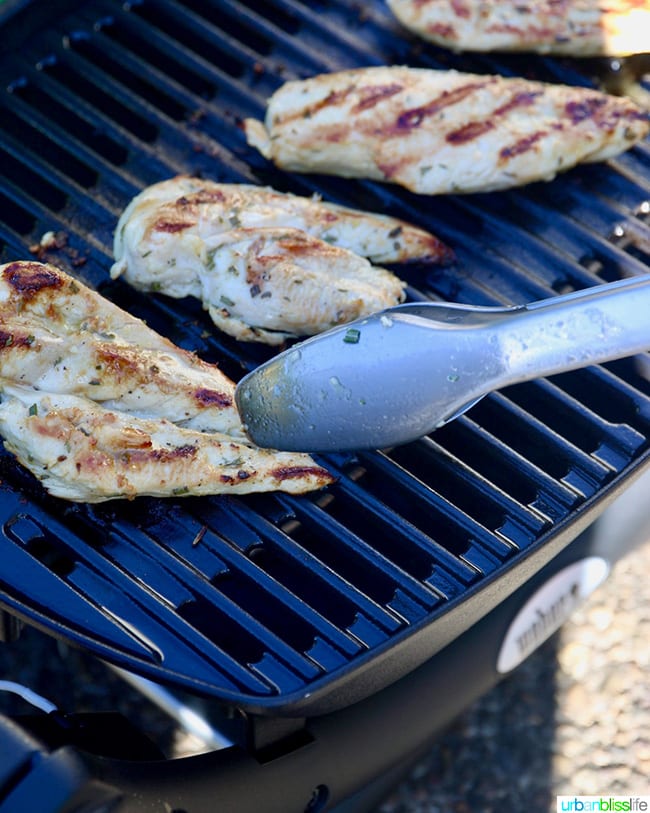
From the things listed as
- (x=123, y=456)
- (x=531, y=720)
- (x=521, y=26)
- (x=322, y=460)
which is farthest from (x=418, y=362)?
(x=531, y=720)

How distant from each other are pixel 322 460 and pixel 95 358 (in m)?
0.60

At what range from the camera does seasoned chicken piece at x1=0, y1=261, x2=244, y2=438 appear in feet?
7.82

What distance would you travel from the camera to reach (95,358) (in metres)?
2.40

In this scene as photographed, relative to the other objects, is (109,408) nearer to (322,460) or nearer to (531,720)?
(322,460)

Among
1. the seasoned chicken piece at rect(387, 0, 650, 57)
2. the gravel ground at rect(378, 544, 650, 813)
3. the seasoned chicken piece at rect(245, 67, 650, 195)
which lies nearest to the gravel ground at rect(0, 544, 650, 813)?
the gravel ground at rect(378, 544, 650, 813)

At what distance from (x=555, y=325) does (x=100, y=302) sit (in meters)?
1.17

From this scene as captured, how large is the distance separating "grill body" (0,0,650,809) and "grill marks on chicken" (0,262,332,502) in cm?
9

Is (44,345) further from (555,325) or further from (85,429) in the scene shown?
(555,325)

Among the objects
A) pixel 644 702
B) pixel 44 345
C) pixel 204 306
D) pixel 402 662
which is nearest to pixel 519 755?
pixel 644 702

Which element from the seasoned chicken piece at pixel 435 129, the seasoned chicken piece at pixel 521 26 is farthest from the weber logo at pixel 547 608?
the seasoned chicken piece at pixel 521 26

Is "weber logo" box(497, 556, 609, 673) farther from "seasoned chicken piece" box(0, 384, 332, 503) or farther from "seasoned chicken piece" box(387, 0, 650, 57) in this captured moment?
"seasoned chicken piece" box(387, 0, 650, 57)

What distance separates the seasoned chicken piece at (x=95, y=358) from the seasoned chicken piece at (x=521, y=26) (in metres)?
1.49

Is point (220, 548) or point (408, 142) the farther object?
point (408, 142)

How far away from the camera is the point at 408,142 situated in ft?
9.74
